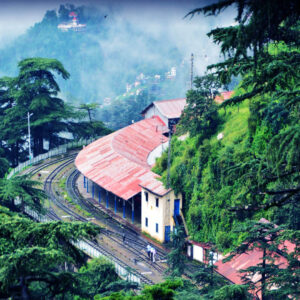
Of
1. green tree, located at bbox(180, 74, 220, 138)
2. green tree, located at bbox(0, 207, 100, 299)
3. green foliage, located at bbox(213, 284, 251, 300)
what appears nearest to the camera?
green tree, located at bbox(0, 207, 100, 299)

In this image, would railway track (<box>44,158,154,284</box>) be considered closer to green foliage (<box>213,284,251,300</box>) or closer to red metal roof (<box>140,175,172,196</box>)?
red metal roof (<box>140,175,172,196</box>)

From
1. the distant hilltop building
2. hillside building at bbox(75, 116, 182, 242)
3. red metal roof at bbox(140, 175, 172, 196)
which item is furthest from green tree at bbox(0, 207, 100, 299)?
the distant hilltop building

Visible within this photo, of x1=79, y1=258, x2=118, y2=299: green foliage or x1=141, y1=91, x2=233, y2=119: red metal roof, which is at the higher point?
x1=141, y1=91, x2=233, y2=119: red metal roof

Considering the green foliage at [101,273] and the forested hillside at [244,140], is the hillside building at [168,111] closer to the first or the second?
the forested hillside at [244,140]

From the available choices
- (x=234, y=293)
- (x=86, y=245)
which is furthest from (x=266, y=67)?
(x=86, y=245)

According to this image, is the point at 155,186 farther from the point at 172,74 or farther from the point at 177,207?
the point at 172,74

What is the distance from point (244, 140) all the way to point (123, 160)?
547 inches

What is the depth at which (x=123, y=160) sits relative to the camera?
47531mm

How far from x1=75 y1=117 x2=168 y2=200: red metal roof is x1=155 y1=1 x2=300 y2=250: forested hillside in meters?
2.61

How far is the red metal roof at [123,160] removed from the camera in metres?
43.1

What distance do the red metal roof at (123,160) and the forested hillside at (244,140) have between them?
2.61 meters

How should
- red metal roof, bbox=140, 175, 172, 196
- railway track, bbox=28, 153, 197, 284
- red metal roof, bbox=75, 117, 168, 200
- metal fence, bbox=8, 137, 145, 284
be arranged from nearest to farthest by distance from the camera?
metal fence, bbox=8, 137, 145, 284, railway track, bbox=28, 153, 197, 284, red metal roof, bbox=140, 175, 172, 196, red metal roof, bbox=75, 117, 168, 200

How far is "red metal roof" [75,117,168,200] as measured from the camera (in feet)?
141

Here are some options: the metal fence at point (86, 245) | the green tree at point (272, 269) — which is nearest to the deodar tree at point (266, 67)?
the green tree at point (272, 269)
